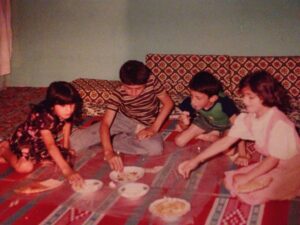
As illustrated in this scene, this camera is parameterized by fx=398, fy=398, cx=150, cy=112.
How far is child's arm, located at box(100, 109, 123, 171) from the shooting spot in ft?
9.20

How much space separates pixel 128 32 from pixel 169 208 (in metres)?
3.31

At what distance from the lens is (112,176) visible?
2701 mm

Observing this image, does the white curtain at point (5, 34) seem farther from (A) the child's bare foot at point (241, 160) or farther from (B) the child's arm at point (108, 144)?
(A) the child's bare foot at point (241, 160)

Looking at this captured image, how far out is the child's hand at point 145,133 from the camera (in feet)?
10.8

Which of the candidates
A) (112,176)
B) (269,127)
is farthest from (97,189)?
(269,127)

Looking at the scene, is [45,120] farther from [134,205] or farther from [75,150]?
[134,205]

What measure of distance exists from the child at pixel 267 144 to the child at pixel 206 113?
0.44 metres

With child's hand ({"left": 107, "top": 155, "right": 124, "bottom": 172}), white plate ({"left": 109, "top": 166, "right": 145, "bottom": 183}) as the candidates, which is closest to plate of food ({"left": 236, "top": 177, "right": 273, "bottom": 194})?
white plate ({"left": 109, "top": 166, "right": 145, "bottom": 183})

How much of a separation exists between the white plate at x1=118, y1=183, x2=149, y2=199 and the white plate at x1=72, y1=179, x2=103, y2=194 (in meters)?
0.15

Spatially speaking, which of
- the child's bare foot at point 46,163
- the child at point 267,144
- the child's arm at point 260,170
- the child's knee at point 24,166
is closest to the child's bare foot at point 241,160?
the child at point 267,144

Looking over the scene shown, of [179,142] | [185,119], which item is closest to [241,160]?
[179,142]

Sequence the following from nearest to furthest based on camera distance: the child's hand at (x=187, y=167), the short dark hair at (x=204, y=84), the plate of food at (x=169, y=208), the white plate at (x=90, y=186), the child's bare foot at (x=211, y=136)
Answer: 1. the plate of food at (x=169, y=208)
2. the white plate at (x=90, y=186)
3. the child's hand at (x=187, y=167)
4. the short dark hair at (x=204, y=84)
5. the child's bare foot at (x=211, y=136)

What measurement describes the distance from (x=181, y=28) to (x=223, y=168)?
250 cm

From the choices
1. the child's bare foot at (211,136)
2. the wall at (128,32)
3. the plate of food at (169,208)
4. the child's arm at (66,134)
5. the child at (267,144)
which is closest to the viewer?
the plate of food at (169,208)
